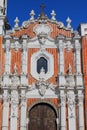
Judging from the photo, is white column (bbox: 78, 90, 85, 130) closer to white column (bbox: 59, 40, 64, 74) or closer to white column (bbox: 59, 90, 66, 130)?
white column (bbox: 59, 90, 66, 130)

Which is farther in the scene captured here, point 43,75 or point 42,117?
point 43,75

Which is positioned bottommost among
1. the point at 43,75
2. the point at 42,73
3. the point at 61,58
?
the point at 43,75

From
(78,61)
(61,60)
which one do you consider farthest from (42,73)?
(78,61)

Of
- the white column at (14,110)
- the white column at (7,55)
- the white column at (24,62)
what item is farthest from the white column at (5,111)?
the white column at (7,55)

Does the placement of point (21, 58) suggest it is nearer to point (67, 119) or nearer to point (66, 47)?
point (66, 47)

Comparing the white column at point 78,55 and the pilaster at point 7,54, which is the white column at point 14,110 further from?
the white column at point 78,55

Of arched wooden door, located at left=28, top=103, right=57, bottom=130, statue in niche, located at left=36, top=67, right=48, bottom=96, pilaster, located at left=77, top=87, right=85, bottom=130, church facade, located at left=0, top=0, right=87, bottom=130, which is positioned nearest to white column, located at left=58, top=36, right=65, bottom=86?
church facade, located at left=0, top=0, right=87, bottom=130

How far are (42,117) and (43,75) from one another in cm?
304

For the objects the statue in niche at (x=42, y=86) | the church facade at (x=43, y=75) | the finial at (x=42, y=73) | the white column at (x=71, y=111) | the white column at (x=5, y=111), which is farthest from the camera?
the finial at (x=42, y=73)

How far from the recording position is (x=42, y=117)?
24.4 m

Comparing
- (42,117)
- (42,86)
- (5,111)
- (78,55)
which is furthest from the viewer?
(78,55)

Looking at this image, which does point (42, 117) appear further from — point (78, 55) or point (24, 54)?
point (78, 55)

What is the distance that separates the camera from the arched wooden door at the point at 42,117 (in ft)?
79.6

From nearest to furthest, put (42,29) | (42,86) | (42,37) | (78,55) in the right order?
(42,86), (78,55), (42,37), (42,29)
